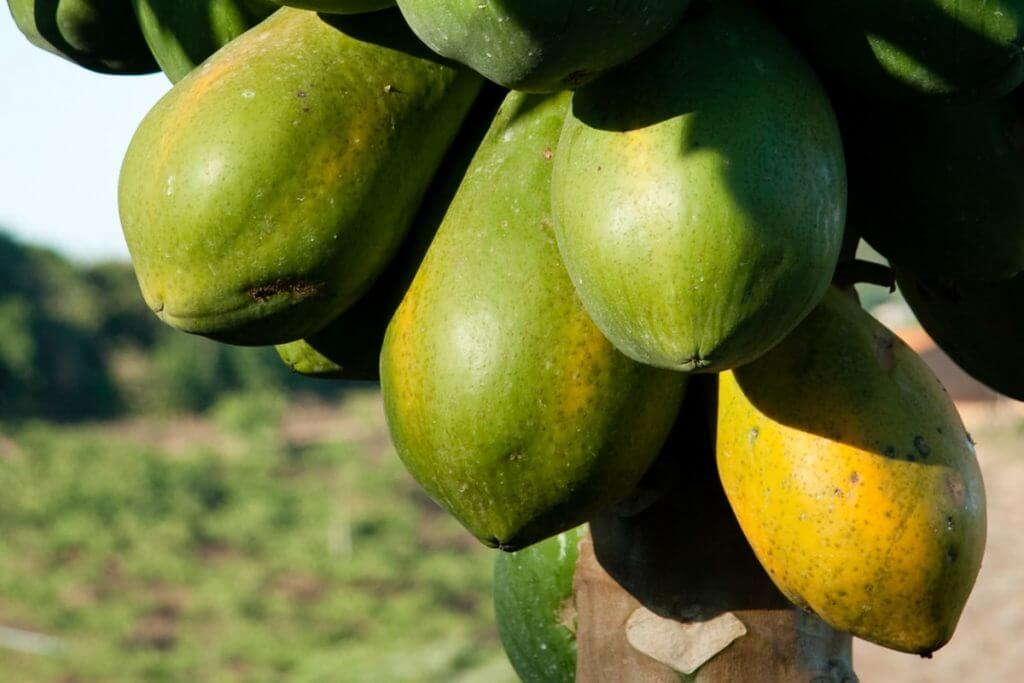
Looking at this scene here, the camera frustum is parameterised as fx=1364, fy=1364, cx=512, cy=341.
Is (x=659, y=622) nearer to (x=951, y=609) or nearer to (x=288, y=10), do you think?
(x=951, y=609)

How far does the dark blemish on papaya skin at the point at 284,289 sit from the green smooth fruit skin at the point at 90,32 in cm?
63

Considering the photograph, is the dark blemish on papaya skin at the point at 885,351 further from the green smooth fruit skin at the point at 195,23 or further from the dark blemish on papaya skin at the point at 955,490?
the green smooth fruit skin at the point at 195,23

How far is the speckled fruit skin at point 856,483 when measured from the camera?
141cm

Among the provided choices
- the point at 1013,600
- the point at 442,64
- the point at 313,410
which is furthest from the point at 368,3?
the point at 313,410

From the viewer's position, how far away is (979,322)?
5.50ft

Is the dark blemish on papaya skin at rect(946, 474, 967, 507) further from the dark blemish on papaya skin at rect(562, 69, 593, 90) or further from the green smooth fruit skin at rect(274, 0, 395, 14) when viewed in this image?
the green smooth fruit skin at rect(274, 0, 395, 14)

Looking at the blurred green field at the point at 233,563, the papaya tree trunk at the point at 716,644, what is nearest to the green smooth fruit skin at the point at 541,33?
the papaya tree trunk at the point at 716,644

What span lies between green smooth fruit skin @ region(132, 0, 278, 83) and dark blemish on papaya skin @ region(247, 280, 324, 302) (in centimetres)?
42

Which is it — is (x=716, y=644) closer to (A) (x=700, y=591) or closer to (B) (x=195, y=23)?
(A) (x=700, y=591)

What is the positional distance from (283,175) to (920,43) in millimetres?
671

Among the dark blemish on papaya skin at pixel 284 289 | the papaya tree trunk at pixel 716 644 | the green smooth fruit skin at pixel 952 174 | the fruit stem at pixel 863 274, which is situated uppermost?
the dark blemish on papaya skin at pixel 284 289

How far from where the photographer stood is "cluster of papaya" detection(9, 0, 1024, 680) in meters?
1.26

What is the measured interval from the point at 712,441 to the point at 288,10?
0.72m

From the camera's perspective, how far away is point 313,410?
28.7 meters
